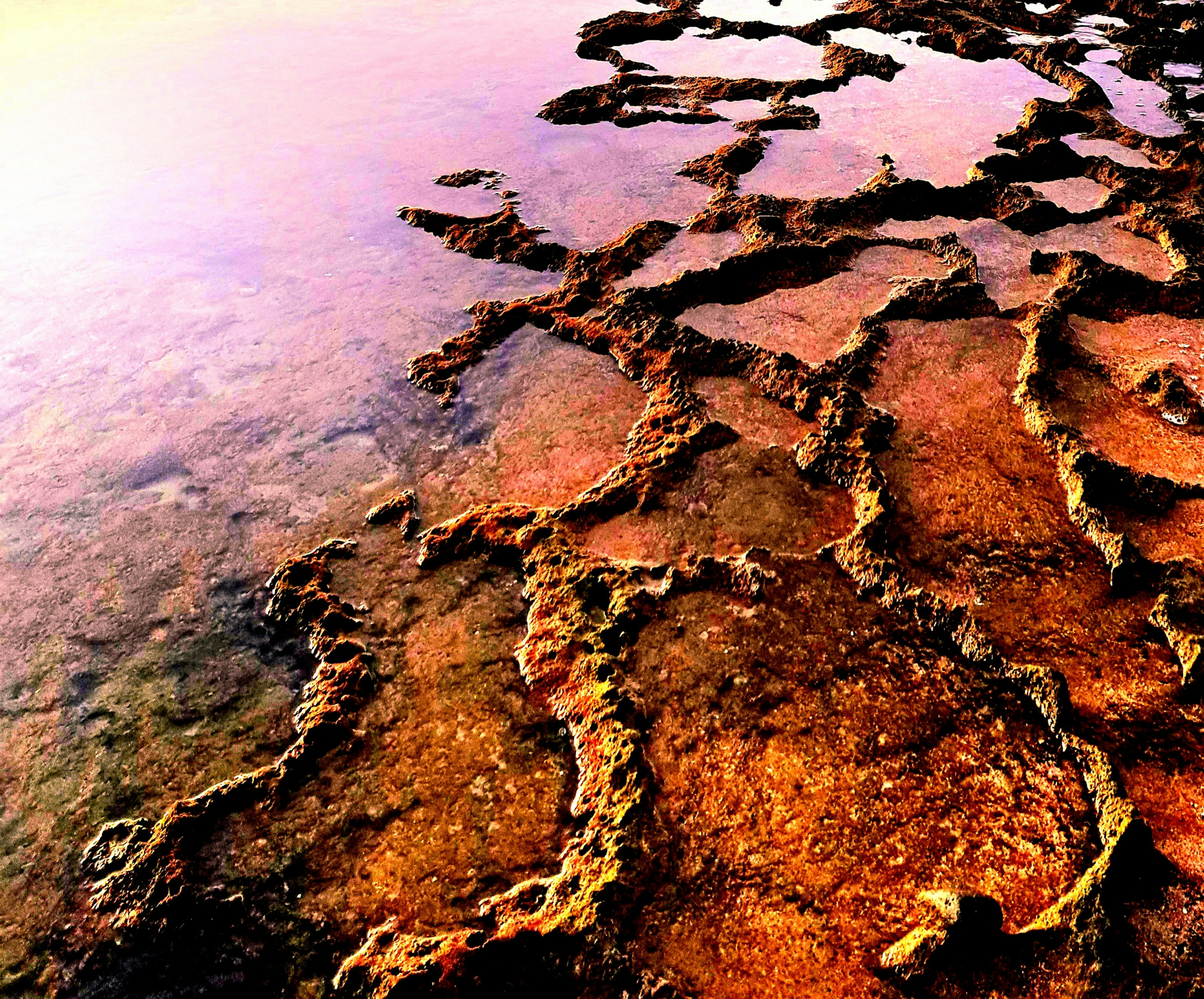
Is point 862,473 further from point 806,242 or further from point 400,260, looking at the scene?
point 400,260

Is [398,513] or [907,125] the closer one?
[398,513]

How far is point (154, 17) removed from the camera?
24.4 feet

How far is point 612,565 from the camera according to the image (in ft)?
7.81

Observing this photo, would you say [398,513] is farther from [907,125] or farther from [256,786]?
[907,125]

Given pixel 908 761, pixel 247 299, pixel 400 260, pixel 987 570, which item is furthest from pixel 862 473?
pixel 247 299

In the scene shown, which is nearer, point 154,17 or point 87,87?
point 87,87

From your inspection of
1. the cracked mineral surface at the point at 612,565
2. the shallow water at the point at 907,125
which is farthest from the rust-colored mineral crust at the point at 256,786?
the shallow water at the point at 907,125

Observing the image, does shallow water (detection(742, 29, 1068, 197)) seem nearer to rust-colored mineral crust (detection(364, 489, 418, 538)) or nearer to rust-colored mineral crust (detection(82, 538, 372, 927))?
rust-colored mineral crust (detection(364, 489, 418, 538))

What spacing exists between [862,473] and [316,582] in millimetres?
1792

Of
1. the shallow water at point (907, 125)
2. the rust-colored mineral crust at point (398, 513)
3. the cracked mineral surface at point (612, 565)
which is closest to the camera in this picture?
the cracked mineral surface at point (612, 565)

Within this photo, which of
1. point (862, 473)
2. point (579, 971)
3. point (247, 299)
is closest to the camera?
point (579, 971)

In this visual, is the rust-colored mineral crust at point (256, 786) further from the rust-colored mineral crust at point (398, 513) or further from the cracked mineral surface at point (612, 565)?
the rust-colored mineral crust at point (398, 513)

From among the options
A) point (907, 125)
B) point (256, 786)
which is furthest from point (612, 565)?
point (907, 125)

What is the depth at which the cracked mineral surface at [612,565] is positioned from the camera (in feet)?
5.54
